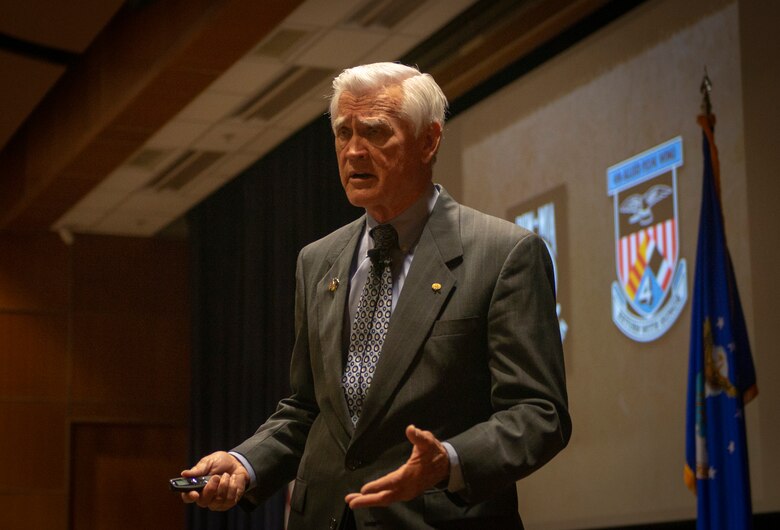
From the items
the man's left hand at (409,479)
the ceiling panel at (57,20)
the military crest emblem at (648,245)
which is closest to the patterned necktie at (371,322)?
the man's left hand at (409,479)

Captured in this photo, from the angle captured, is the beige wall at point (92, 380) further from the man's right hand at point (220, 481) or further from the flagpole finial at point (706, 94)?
the man's right hand at point (220, 481)

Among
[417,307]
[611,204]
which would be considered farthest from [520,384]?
[611,204]

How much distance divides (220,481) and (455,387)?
0.44m

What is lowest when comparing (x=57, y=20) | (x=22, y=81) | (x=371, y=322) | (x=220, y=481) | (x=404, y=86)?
(x=220, y=481)

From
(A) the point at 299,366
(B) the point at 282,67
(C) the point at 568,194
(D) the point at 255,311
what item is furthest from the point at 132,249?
(A) the point at 299,366

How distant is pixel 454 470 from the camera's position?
1801 mm

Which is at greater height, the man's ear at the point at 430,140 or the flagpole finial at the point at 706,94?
the flagpole finial at the point at 706,94

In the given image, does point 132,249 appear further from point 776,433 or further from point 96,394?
point 776,433

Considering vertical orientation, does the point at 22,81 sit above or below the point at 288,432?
above

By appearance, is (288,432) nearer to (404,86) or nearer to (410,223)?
(410,223)

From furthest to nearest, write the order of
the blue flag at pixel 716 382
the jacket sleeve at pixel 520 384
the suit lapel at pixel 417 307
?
the blue flag at pixel 716 382
the suit lapel at pixel 417 307
the jacket sleeve at pixel 520 384

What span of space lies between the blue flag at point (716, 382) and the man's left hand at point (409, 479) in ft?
12.2

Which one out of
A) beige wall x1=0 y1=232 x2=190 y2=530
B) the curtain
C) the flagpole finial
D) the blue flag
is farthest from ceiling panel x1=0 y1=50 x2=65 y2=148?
the blue flag

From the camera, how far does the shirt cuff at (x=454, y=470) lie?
5.90 ft
